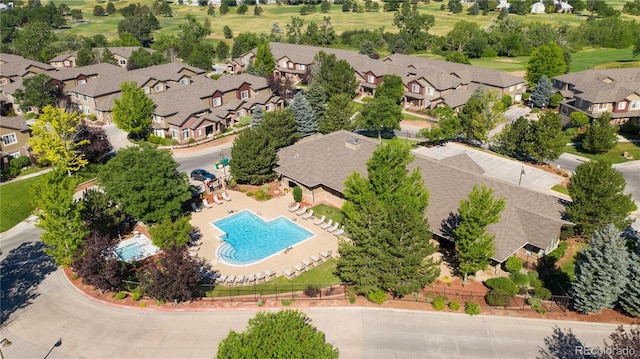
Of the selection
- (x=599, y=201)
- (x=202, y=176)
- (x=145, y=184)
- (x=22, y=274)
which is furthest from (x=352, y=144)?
(x=22, y=274)

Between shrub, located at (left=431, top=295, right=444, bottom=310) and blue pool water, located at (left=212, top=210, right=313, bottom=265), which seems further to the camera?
blue pool water, located at (left=212, top=210, right=313, bottom=265)

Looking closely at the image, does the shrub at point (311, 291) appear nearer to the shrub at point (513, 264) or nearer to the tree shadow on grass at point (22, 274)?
the shrub at point (513, 264)

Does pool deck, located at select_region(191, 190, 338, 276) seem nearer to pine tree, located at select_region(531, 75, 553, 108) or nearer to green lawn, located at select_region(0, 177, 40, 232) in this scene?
green lawn, located at select_region(0, 177, 40, 232)

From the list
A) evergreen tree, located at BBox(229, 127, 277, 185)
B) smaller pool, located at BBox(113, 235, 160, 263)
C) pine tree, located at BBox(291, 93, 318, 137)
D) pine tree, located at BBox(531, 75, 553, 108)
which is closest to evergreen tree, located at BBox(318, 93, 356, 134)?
pine tree, located at BBox(291, 93, 318, 137)

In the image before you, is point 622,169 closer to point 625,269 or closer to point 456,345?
point 625,269

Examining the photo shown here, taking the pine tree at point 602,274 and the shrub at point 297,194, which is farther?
the shrub at point 297,194

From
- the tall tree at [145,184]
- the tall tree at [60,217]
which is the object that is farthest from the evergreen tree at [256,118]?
the tall tree at [60,217]
